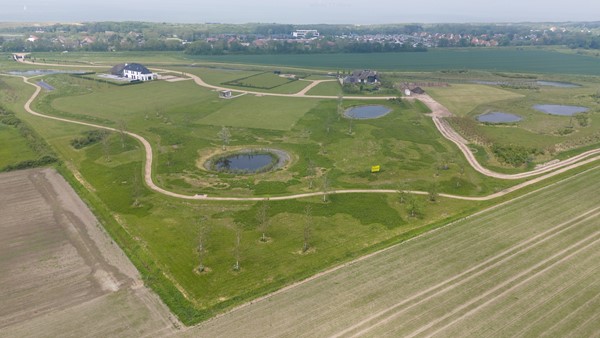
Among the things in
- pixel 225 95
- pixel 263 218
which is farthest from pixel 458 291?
pixel 225 95

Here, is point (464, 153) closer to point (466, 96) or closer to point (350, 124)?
point (350, 124)

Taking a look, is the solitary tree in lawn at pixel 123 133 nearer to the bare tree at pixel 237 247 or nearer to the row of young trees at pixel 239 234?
the row of young trees at pixel 239 234

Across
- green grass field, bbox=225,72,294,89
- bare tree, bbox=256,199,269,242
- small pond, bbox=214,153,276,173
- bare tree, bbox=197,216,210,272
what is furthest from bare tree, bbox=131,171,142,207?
green grass field, bbox=225,72,294,89

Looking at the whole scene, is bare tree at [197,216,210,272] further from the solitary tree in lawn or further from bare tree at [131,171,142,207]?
the solitary tree in lawn

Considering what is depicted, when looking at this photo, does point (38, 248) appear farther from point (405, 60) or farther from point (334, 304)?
point (405, 60)

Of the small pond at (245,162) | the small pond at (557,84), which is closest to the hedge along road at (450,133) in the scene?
the small pond at (245,162)

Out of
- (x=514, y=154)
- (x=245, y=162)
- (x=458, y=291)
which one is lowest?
(x=458, y=291)

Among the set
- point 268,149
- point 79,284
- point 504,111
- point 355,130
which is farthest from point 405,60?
point 79,284
